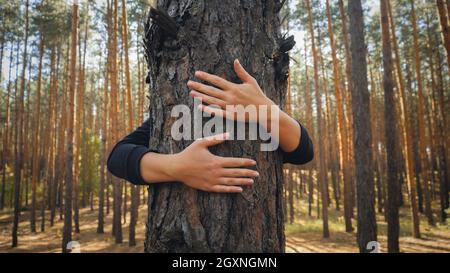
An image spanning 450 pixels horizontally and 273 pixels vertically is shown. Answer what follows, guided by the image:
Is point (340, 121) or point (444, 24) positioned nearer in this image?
point (444, 24)

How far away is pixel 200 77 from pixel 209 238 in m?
0.73

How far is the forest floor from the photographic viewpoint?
36.4ft

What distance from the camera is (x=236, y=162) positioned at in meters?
1.32

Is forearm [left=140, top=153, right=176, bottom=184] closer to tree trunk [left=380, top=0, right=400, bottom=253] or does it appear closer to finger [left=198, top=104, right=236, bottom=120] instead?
finger [left=198, top=104, right=236, bottom=120]

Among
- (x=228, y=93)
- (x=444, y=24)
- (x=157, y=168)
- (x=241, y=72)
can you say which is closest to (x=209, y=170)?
(x=157, y=168)

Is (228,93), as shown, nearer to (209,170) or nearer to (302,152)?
Answer: (209,170)

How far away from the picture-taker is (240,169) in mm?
1317

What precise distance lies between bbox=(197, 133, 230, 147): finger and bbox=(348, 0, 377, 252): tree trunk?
7194 millimetres

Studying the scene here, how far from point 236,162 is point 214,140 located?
14 cm

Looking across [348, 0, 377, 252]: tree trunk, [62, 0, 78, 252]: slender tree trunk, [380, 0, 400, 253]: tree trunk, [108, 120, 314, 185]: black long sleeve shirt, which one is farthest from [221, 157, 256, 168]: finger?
[62, 0, 78, 252]: slender tree trunk

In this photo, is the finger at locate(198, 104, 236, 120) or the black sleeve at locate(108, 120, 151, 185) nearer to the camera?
the finger at locate(198, 104, 236, 120)

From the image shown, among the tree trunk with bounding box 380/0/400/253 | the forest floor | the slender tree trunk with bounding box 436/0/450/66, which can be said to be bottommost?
the forest floor
